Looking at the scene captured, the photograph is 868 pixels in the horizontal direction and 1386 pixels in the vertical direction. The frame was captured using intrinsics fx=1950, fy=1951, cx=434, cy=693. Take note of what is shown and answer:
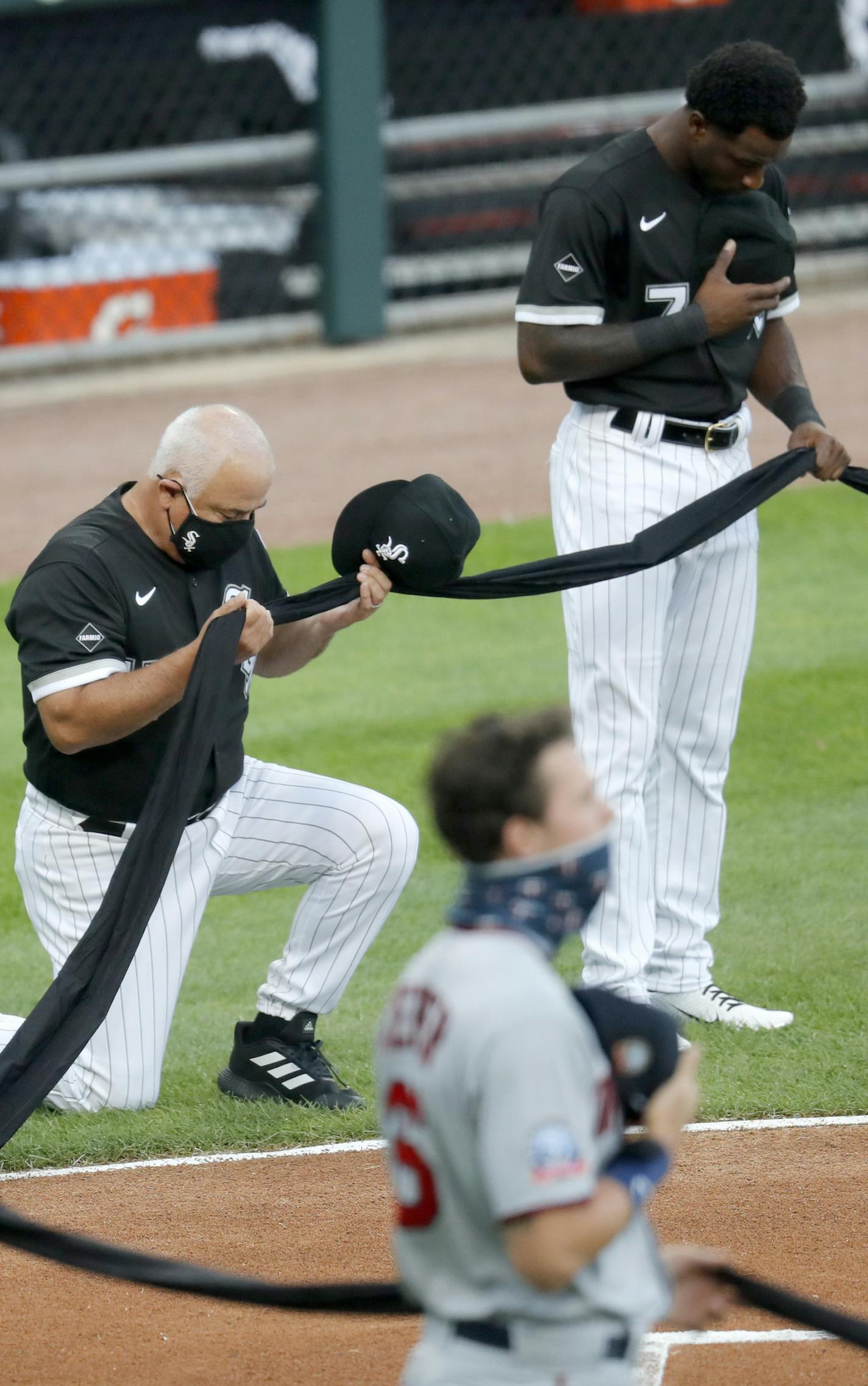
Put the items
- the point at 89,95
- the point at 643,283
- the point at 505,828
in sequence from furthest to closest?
the point at 89,95 → the point at 643,283 → the point at 505,828

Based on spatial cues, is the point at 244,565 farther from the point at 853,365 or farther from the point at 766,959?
the point at 853,365

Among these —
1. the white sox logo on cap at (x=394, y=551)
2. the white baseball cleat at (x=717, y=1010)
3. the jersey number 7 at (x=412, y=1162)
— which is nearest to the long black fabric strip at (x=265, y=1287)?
the jersey number 7 at (x=412, y=1162)

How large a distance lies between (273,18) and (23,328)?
2.99m

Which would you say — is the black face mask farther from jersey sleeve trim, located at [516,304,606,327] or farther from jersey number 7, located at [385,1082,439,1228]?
jersey number 7, located at [385,1082,439,1228]

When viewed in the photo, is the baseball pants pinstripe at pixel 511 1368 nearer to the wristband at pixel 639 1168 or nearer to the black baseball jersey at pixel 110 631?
the wristband at pixel 639 1168

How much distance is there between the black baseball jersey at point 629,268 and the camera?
14.9ft

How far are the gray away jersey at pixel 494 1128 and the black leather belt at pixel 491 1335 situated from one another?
0.06 feet

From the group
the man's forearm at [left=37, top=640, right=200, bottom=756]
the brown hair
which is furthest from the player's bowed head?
the man's forearm at [left=37, top=640, right=200, bottom=756]

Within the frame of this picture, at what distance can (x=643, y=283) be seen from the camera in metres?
4.62

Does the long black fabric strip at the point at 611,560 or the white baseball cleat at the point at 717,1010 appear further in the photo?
the white baseball cleat at the point at 717,1010

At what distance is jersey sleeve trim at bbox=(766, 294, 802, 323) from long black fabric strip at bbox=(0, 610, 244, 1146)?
5.76ft

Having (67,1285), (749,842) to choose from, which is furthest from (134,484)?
(749,842)

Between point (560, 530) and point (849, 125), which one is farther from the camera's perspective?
point (849, 125)

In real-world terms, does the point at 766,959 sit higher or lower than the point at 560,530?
lower
